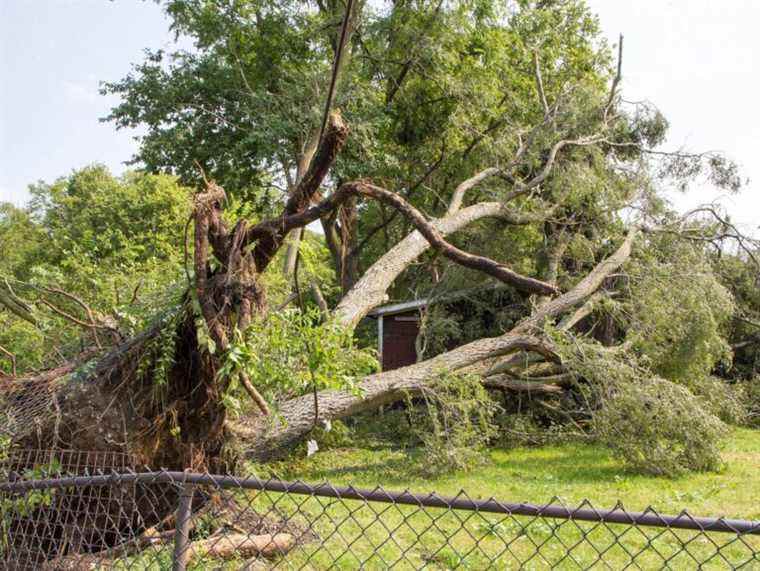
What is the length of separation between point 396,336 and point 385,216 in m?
4.16

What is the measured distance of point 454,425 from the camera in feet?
25.4

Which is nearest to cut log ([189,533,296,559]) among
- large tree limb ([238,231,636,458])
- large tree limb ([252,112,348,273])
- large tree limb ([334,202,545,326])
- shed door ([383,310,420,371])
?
large tree limb ([238,231,636,458])

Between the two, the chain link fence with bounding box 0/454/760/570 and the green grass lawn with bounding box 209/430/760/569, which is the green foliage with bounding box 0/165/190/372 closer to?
the chain link fence with bounding box 0/454/760/570

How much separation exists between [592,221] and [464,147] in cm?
573

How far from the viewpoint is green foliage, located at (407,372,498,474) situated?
7.64 metres

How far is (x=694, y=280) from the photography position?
9.98m

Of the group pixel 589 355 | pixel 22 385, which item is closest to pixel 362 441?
pixel 589 355

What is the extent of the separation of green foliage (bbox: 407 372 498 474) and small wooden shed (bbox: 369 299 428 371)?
642 cm

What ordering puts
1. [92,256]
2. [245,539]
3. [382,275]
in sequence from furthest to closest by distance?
[92,256], [382,275], [245,539]

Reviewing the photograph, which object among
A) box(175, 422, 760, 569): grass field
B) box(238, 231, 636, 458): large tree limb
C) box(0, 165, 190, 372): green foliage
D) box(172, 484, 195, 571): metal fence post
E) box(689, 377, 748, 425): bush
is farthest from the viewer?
box(689, 377, 748, 425): bush

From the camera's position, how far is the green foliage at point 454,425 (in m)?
7.64

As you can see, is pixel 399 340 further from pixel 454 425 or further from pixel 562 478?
pixel 562 478

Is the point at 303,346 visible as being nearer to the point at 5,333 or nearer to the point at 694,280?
the point at 5,333

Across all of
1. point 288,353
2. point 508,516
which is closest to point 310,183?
point 288,353
